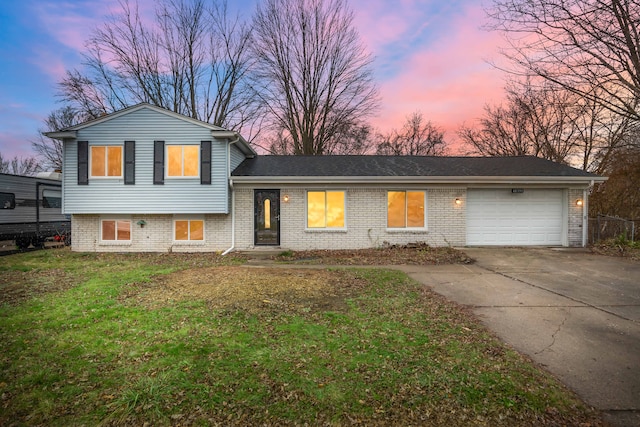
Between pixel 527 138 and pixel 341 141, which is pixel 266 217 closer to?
pixel 341 141

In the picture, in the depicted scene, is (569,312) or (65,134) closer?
(569,312)

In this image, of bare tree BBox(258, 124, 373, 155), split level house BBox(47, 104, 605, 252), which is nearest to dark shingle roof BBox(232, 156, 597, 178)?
split level house BBox(47, 104, 605, 252)

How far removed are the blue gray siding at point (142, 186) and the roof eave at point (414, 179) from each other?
134 cm

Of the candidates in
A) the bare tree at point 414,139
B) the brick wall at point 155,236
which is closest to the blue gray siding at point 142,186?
the brick wall at point 155,236

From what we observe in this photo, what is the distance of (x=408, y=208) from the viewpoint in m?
11.5

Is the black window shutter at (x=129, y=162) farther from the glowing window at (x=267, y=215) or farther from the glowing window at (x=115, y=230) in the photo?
the glowing window at (x=267, y=215)

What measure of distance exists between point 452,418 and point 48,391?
3351 mm

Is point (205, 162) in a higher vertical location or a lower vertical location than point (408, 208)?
higher

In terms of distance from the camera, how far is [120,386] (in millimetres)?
2682

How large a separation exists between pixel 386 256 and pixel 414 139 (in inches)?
904

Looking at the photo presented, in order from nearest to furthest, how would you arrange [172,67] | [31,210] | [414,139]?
[31,210]
[172,67]
[414,139]

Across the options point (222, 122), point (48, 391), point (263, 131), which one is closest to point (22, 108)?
point (222, 122)

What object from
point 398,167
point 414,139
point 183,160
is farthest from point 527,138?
point 183,160

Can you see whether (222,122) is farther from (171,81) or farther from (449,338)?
(449,338)
